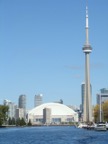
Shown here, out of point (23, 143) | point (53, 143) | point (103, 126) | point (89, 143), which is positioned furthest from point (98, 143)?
point (103, 126)

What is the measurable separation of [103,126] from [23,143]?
78.0 m

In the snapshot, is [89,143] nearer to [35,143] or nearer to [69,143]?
[69,143]

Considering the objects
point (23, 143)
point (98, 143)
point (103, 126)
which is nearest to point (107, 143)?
point (98, 143)

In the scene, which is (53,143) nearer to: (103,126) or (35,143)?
(35,143)

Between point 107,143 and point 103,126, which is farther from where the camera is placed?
point 103,126

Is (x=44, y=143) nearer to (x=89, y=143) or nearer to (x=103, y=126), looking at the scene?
(x=89, y=143)

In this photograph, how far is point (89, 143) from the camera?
7169cm

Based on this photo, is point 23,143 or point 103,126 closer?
point 23,143

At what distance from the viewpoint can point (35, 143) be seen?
7238 cm

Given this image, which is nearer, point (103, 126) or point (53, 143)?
point (53, 143)

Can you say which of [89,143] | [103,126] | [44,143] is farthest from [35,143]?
[103,126]

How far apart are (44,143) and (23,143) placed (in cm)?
334

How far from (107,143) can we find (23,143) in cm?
1256

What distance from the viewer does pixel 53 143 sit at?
71.5 meters
